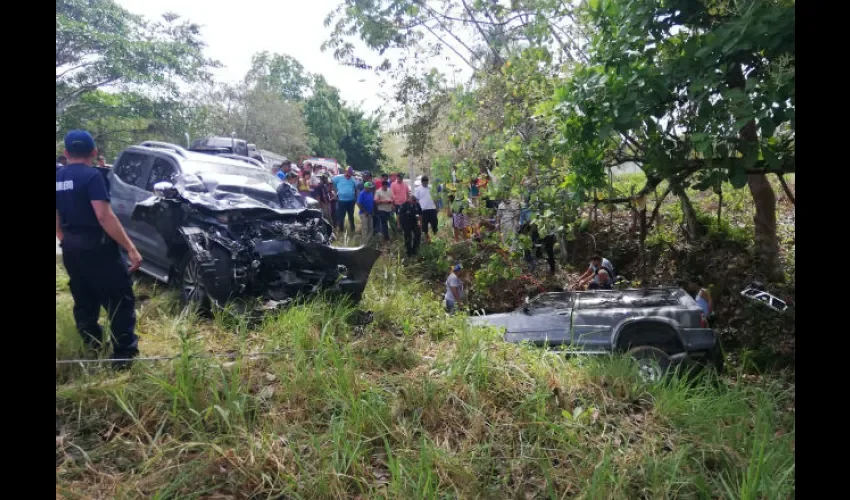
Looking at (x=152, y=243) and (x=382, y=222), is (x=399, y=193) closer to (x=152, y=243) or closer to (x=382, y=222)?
(x=382, y=222)

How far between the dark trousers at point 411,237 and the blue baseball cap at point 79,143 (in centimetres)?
280

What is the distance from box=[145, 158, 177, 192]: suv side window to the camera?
14.5 ft

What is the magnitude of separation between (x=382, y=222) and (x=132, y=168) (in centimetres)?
231

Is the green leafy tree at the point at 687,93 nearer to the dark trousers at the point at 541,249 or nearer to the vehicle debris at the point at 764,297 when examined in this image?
the vehicle debris at the point at 764,297

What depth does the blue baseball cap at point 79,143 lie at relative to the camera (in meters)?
2.62

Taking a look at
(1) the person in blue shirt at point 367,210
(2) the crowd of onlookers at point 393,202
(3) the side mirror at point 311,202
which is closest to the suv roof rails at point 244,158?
(2) the crowd of onlookers at point 393,202

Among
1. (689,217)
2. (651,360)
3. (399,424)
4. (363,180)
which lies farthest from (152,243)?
(689,217)

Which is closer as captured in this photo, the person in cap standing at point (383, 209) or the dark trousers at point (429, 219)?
the dark trousers at point (429, 219)

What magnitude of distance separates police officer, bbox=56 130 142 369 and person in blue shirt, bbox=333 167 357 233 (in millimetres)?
2625

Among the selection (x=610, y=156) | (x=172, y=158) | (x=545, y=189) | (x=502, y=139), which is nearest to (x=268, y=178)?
(x=172, y=158)

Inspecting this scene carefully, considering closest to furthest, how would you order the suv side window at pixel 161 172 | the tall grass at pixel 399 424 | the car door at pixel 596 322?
the tall grass at pixel 399 424
the car door at pixel 596 322
the suv side window at pixel 161 172

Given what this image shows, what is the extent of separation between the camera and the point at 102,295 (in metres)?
2.88

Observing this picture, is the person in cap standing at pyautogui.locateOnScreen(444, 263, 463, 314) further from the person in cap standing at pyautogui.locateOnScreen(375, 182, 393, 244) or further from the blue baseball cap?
the blue baseball cap
